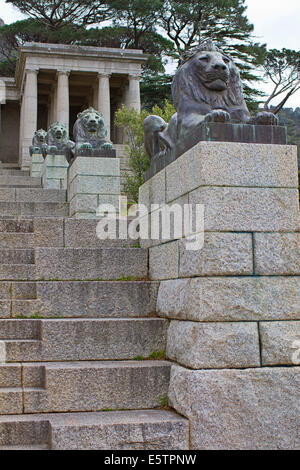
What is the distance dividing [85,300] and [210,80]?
94.2 inches

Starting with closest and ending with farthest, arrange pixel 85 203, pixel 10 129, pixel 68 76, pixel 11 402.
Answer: pixel 11 402, pixel 85 203, pixel 68 76, pixel 10 129

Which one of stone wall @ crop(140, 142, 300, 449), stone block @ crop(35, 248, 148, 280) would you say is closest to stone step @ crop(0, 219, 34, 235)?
stone block @ crop(35, 248, 148, 280)

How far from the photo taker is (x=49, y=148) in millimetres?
13086

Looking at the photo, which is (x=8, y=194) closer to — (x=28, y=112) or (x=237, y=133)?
(x=237, y=133)

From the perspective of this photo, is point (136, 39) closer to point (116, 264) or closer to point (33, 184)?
point (33, 184)

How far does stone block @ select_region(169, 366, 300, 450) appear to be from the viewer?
414 centimetres

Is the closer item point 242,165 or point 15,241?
point 242,165

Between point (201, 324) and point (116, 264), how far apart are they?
6.12ft

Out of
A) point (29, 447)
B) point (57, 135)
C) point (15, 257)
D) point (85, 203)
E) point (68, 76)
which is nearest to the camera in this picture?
point (29, 447)

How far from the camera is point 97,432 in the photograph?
4.00 meters

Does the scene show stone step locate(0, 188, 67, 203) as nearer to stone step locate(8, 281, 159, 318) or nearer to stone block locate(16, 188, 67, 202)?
stone block locate(16, 188, 67, 202)

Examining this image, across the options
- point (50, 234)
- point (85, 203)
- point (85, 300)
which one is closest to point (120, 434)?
point (85, 300)

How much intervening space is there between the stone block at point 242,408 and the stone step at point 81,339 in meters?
0.88

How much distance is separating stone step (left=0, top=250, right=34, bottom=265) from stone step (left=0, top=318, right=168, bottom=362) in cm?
126
